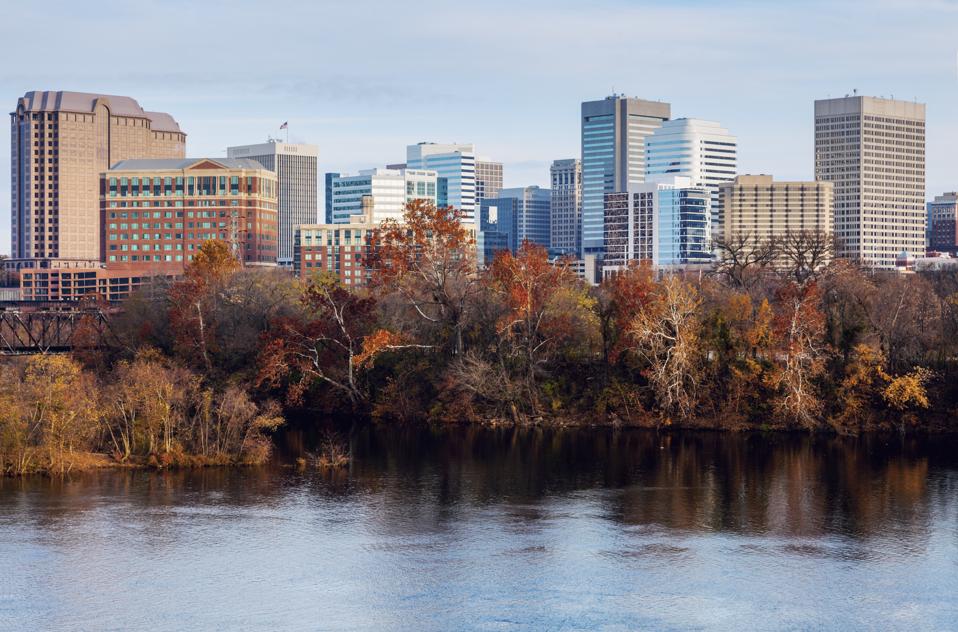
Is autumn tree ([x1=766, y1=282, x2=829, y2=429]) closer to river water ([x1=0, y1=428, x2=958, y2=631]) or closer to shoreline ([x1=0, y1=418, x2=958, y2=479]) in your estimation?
shoreline ([x1=0, y1=418, x2=958, y2=479])

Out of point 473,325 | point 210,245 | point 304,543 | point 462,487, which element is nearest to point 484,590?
point 304,543

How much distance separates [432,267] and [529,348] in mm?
9027

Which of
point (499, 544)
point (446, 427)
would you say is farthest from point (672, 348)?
point (499, 544)

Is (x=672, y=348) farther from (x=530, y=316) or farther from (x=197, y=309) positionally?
(x=197, y=309)

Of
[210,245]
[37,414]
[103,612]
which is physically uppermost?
[210,245]

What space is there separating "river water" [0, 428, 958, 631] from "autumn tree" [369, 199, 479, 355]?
19520mm

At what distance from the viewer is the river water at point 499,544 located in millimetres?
42562

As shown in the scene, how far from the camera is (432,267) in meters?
91.9

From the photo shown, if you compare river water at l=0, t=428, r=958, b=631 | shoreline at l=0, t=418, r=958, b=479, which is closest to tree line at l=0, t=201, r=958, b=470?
shoreline at l=0, t=418, r=958, b=479

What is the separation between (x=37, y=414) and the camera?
214ft

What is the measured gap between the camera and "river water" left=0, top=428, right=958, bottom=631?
42.6m

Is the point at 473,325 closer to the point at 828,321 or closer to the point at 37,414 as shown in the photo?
the point at 828,321

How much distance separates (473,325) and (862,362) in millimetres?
26521

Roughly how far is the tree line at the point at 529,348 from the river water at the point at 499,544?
8545 millimetres
